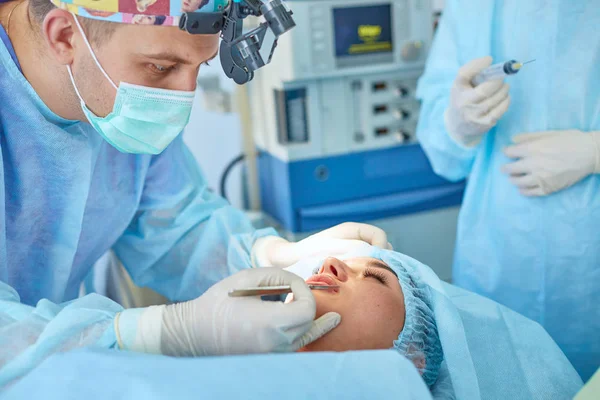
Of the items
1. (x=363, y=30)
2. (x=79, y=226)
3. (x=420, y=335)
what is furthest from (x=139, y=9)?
(x=363, y=30)

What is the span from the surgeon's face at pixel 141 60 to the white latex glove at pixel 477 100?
656 mm

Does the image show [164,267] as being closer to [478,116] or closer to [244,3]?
[244,3]

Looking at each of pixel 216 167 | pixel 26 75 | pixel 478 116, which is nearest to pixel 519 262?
pixel 478 116

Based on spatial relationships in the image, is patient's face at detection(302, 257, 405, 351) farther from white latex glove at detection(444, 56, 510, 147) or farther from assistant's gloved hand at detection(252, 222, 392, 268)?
white latex glove at detection(444, 56, 510, 147)

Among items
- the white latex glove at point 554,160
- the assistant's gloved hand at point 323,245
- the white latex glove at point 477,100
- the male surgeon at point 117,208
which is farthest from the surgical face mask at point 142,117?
the white latex glove at point 554,160

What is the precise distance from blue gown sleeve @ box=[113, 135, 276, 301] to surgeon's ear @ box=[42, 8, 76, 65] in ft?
1.30

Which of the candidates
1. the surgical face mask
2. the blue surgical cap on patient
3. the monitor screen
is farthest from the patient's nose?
the monitor screen

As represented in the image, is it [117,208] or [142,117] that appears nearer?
[142,117]

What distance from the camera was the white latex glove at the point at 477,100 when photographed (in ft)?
4.82

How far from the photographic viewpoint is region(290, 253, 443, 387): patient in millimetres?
1164

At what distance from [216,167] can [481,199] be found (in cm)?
174

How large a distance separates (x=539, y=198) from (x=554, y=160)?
0.12 metres

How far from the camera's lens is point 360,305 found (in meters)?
1.20

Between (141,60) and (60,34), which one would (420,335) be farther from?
(60,34)
